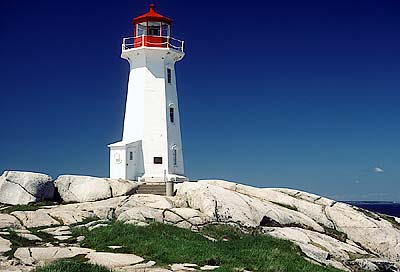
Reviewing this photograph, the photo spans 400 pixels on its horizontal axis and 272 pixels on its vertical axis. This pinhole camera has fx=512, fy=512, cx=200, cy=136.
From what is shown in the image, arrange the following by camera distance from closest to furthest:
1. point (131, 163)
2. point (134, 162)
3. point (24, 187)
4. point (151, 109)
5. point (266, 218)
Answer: point (266, 218), point (24, 187), point (131, 163), point (134, 162), point (151, 109)

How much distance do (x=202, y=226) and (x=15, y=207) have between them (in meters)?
11.1

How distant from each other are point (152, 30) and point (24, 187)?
1513 cm

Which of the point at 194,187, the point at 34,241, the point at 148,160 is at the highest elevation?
the point at 148,160

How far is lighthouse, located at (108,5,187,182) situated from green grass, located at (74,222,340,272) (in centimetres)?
1652

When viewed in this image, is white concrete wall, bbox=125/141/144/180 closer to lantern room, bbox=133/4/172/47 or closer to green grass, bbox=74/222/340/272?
lantern room, bbox=133/4/172/47

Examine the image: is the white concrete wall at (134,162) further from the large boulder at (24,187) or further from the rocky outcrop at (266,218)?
the large boulder at (24,187)

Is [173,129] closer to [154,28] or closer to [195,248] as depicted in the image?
[154,28]

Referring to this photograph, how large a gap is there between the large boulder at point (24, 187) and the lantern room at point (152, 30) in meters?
12.6

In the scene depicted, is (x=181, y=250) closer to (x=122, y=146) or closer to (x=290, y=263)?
(x=290, y=263)

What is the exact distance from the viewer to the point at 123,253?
631 inches

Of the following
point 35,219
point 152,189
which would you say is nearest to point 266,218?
point 152,189

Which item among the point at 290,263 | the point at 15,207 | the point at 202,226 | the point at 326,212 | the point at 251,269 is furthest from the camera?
the point at 326,212

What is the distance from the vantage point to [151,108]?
37281 mm

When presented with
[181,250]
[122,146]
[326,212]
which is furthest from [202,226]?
[122,146]
